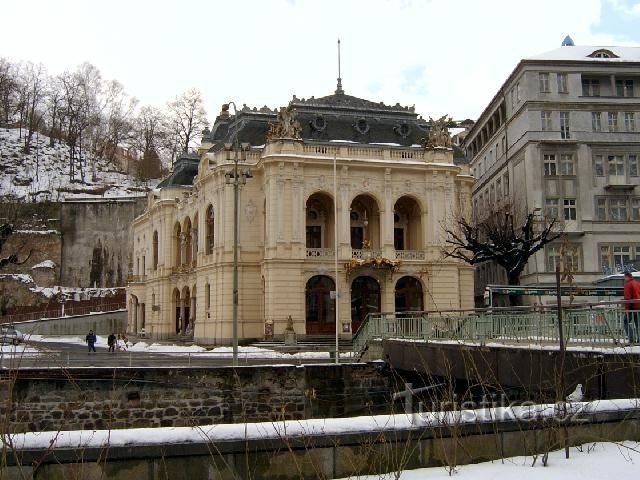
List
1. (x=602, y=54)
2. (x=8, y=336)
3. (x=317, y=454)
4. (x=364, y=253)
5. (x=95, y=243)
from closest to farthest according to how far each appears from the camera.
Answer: (x=317, y=454) → (x=364, y=253) → (x=8, y=336) → (x=602, y=54) → (x=95, y=243)

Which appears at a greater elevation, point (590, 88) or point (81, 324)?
point (590, 88)

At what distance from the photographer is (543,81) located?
5091 cm

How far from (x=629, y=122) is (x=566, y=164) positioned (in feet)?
18.5

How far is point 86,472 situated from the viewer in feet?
25.3

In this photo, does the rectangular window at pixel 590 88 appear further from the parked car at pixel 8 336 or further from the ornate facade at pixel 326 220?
the parked car at pixel 8 336

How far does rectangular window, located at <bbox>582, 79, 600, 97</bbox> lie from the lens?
2019 inches

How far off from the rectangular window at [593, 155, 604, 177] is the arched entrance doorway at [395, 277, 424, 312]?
15.7 meters

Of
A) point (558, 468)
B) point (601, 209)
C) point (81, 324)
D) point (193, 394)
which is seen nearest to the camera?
point (558, 468)

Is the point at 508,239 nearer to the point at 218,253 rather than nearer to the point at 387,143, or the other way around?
the point at 387,143

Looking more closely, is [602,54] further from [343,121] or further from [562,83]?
[343,121]

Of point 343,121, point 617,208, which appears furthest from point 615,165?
point 343,121

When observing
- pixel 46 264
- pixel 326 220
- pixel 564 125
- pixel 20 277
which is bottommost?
pixel 20 277

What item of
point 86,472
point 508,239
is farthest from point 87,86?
point 86,472

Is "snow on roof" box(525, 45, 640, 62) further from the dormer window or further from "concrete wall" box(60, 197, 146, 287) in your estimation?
"concrete wall" box(60, 197, 146, 287)
